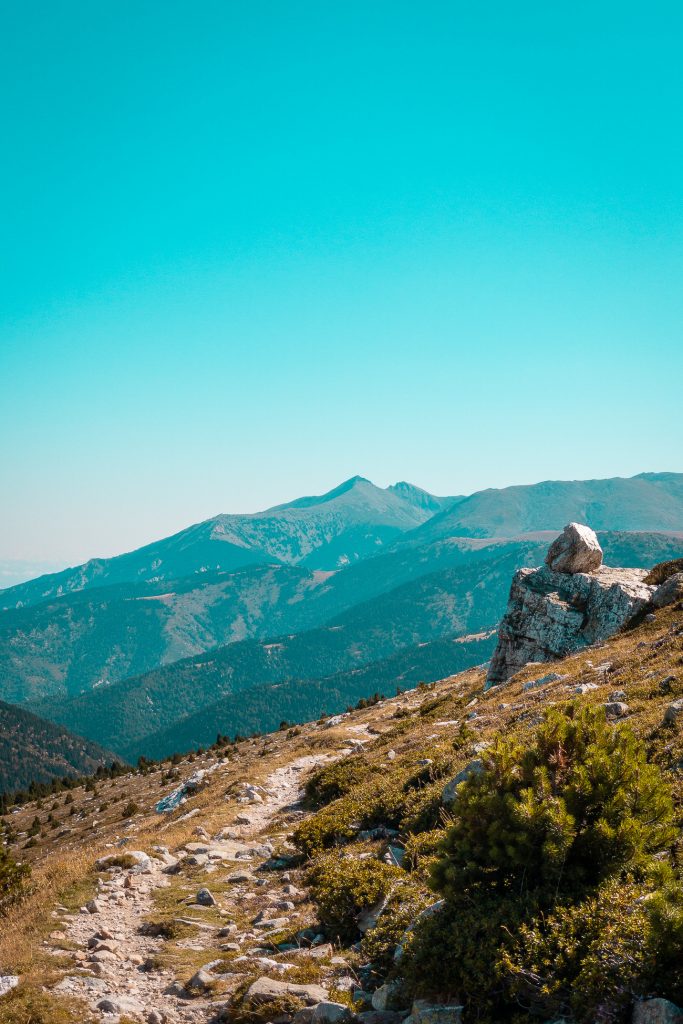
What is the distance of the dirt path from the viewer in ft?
30.6

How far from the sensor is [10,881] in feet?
48.6

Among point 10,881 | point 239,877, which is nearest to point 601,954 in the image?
point 239,877

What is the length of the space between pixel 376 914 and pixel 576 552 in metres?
37.8

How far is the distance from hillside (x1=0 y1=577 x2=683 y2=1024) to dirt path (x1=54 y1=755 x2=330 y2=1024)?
0.04 m

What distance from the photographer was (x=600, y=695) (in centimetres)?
1972

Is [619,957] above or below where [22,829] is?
above

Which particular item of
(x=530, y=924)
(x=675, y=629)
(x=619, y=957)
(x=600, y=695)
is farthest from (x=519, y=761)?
(x=675, y=629)

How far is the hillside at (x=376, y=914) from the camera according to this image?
7102 mm

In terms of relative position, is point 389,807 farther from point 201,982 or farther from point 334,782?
point 201,982

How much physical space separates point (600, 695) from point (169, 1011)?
608 inches

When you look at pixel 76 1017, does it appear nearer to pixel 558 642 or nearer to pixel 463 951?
pixel 463 951

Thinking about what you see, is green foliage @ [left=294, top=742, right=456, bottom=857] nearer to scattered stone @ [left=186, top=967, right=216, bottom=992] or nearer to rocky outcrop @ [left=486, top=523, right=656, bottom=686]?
scattered stone @ [left=186, top=967, right=216, bottom=992]

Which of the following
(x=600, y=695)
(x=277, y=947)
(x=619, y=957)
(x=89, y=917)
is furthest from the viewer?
(x=600, y=695)

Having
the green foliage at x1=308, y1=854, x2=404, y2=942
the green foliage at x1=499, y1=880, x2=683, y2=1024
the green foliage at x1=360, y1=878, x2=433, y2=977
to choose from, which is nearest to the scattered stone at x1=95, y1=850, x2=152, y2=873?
the green foliage at x1=308, y1=854, x2=404, y2=942
